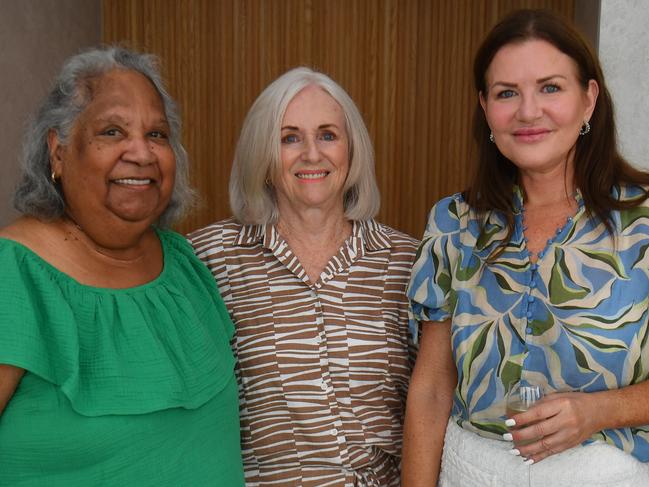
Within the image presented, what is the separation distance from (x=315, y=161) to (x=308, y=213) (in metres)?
0.17

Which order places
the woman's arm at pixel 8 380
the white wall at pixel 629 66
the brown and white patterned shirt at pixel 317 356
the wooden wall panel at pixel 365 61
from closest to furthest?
the woman's arm at pixel 8 380
the brown and white patterned shirt at pixel 317 356
the white wall at pixel 629 66
the wooden wall panel at pixel 365 61

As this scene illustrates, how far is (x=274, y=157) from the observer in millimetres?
2275

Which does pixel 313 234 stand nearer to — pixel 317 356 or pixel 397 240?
pixel 397 240

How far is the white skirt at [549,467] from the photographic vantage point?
1.63 metres

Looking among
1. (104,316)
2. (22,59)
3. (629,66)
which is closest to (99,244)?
(104,316)

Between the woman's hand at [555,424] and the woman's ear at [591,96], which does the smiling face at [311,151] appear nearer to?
the woman's ear at [591,96]

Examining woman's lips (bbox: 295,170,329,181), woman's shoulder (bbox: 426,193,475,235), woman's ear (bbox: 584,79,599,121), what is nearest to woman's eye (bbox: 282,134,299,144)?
woman's lips (bbox: 295,170,329,181)

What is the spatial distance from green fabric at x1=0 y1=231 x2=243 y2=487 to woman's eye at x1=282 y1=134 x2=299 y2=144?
2.10ft

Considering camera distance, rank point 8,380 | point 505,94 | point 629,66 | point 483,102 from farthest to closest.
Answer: point 629,66
point 483,102
point 505,94
point 8,380

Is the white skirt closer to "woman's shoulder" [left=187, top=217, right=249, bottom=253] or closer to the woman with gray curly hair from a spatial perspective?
the woman with gray curly hair

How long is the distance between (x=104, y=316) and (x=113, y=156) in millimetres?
354

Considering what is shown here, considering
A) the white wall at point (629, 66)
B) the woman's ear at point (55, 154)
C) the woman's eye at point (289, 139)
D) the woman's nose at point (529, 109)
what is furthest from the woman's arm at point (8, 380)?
the white wall at point (629, 66)

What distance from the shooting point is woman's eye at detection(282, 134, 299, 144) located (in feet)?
7.56

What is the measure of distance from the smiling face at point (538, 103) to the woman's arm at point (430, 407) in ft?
1.63
